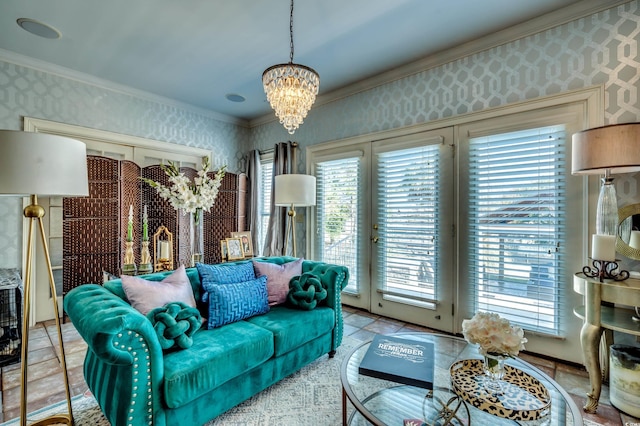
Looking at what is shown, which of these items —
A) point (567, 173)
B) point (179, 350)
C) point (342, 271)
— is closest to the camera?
point (179, 350)

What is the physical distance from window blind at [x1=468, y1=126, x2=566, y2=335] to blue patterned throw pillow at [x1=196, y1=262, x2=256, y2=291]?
6.97 feet

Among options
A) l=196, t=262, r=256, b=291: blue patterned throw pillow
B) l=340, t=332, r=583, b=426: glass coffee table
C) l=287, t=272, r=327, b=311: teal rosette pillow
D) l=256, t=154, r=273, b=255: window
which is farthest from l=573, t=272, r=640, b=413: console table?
l=256, t=154, r=273, b=255: window

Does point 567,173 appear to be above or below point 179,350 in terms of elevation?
above

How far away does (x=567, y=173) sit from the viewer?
2400 mm

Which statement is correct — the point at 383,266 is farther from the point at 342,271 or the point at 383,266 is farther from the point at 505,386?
the point at 505,386

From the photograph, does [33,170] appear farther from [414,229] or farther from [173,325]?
[414,229]

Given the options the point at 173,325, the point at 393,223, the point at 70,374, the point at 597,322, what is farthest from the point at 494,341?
the point at 70,374

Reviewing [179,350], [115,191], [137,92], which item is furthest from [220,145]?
[179,350]

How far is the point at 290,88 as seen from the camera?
208 cm

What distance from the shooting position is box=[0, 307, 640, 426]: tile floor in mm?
1865

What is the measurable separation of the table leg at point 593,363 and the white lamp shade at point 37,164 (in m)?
3.18

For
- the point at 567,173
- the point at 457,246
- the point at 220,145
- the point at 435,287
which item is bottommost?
the point at 435,287

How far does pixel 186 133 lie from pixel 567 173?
4580mm

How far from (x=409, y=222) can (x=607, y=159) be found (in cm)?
169
